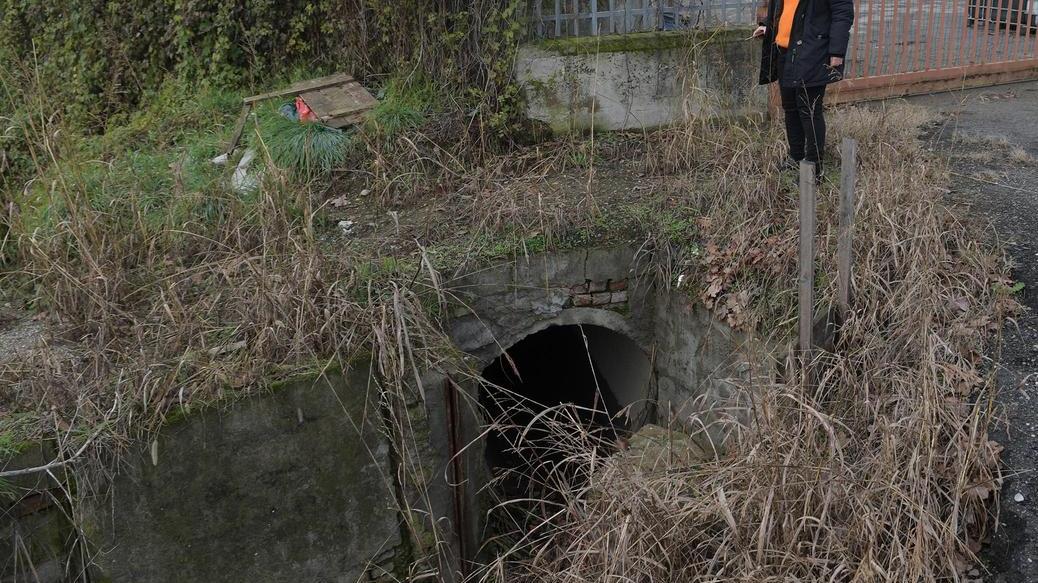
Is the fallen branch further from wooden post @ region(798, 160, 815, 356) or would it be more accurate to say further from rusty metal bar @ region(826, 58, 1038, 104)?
rusty metal bar @ region(826, 58, 1038, 104)

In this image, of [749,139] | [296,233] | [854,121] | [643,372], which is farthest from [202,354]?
[854,121]

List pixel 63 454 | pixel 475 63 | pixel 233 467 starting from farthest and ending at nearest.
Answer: pixel 475 63 < pixel 233 467 < pixel 63 454

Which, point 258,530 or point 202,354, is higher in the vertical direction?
point 202,354

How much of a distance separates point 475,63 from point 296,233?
2.35m

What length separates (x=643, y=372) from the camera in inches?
260

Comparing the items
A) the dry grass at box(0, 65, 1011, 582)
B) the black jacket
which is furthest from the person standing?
the dry grass at box(0, 65, 1011, 582)

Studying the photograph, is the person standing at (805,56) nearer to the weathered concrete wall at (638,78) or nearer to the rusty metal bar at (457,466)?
the weathered concrete wall at (638,78)

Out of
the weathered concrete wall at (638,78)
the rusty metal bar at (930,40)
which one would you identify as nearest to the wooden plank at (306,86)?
the weathered concrete wall at (638,78)

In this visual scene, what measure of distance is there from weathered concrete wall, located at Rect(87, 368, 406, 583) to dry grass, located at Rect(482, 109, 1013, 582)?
97 cm

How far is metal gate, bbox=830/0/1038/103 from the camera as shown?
8.68 metres

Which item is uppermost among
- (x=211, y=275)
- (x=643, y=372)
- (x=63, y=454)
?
(x=211, y=275)

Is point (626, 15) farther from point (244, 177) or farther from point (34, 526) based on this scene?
point (34, 526)

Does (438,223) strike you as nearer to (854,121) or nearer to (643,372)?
(643,372)

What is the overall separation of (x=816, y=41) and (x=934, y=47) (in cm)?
455
